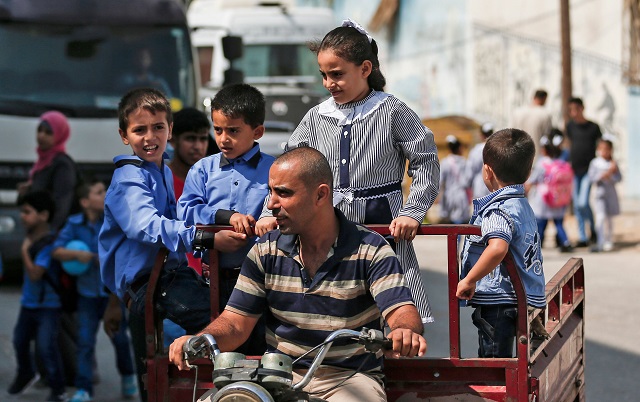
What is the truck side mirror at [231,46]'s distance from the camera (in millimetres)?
14570

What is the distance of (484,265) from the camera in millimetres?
4340

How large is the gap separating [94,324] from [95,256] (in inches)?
16.6

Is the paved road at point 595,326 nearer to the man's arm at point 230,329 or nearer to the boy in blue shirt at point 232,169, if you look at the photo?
the boy in blue shirt at point 232,169

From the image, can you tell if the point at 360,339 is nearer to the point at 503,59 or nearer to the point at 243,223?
the point at 243,223

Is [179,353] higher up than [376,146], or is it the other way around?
[376,146]

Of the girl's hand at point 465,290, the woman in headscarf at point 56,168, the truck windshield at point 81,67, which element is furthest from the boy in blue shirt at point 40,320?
the truck windshield at point 81,67

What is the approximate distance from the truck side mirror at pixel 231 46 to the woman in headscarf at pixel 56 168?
14.1ft

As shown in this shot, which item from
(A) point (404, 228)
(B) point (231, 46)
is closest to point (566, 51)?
(B) point (231, 46)

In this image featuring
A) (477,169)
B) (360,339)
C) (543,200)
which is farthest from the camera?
(543,200)

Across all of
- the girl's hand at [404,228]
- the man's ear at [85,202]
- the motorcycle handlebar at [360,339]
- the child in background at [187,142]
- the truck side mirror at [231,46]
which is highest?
the truck side mirror at [231,46]

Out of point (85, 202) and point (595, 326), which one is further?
point (595, 326)

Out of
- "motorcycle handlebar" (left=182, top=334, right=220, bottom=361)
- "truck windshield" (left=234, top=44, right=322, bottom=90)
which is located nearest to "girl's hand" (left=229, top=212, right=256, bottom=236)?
"motorcycle handlebar" (left=182, top=334, right=220, bottom=361)

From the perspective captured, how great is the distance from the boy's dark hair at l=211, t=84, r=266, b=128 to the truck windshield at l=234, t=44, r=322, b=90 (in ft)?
46.8

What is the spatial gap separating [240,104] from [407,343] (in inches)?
60.7
